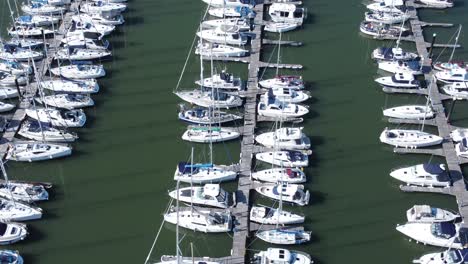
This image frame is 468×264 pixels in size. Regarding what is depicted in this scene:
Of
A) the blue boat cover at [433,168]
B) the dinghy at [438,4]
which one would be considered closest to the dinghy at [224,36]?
the dinghy at [438,4]

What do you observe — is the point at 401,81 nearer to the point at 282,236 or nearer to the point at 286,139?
the point at 286,139

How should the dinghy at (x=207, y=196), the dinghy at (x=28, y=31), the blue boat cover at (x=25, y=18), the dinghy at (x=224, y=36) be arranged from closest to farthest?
the dinghy at (x=207, y=196) < the dinghy at (x=28, y=31) < the dinghy at (x=224, y=36) < the blue boat cover at (x=25, y=18)

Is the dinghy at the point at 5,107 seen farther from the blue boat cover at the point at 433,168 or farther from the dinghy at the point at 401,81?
the blue boat cover at the point at 433,168

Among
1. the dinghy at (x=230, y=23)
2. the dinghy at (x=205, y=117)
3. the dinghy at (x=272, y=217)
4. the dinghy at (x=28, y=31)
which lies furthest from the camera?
the dinghy at (x=230, y=23)

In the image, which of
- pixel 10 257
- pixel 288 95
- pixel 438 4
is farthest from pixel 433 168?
pixel 10 257

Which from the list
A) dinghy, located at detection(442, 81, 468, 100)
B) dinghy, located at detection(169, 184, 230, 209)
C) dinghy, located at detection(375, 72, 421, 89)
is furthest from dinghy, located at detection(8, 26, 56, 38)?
dinghy, located at detection(442, 81, 468, 100)

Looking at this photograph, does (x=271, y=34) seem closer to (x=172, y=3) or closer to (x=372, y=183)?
(x=172, y=3)
